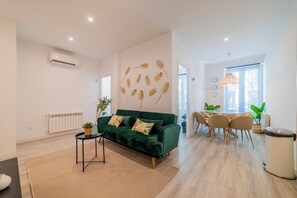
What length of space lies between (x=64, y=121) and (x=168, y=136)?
361 centimetres

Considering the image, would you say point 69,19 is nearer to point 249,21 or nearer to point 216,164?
point 249,21

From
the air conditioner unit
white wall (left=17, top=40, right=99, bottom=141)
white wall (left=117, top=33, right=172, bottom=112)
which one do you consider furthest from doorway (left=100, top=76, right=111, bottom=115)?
white wall (left=117, top=33, right=172, bottom=112)

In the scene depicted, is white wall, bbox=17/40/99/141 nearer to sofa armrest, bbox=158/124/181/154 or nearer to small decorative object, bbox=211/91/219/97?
sofa armrest, bbox=158/124/181/154

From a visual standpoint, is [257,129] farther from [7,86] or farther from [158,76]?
[7,86]

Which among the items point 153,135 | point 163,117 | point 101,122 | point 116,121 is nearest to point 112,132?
point 116,121

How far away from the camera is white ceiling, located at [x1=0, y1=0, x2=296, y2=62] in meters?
2.18

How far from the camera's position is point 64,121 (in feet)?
13.5

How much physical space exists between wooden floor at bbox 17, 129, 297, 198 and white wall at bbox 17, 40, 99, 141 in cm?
60

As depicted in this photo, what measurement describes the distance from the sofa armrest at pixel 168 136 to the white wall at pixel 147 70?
0.66 m

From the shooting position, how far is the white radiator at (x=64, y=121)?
152 inches

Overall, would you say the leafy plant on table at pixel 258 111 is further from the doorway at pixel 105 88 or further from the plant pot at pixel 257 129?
the doorway at pixel 105 88

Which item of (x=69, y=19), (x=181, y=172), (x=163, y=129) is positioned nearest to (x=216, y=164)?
(x=181, y=172)

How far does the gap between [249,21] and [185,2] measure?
61.5 inches

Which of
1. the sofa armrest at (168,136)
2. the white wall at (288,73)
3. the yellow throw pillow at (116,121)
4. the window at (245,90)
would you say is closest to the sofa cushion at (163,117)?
the sofa armrest at (168,136)
